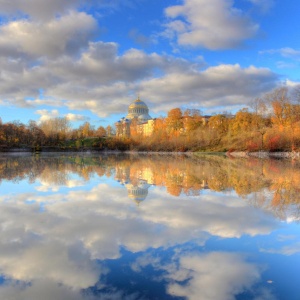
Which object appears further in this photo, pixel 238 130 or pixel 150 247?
pixel 238 130

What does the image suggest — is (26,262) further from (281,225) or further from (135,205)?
(281,225)

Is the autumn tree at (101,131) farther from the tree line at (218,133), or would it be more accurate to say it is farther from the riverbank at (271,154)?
the riverbank at (271,154)

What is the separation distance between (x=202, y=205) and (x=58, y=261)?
4.06 metres

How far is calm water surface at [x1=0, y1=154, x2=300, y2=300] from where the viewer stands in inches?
128

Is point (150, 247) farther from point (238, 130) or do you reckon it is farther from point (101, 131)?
point (101, 131)

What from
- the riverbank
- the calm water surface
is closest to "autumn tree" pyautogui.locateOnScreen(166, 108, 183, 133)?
the riverbank

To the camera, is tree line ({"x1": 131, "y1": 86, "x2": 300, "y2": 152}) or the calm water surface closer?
the calm water surface

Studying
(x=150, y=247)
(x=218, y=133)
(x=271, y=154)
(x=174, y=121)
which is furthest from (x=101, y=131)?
(x=150, y=247)

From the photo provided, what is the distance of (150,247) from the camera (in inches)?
174

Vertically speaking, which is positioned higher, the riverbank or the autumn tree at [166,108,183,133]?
the autumn tree at [166,108,183,133]

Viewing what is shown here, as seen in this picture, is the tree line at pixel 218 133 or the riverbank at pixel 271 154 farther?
the tree line at pixel 218 133

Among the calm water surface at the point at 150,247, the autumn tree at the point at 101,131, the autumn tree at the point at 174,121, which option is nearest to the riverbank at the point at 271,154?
the autumn tree at the point at 174,121

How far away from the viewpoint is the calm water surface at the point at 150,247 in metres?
3.24

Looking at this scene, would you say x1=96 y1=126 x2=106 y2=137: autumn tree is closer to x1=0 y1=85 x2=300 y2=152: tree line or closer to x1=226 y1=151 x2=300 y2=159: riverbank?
x1=0 y1=85 x2=300 y2=152: tree line
